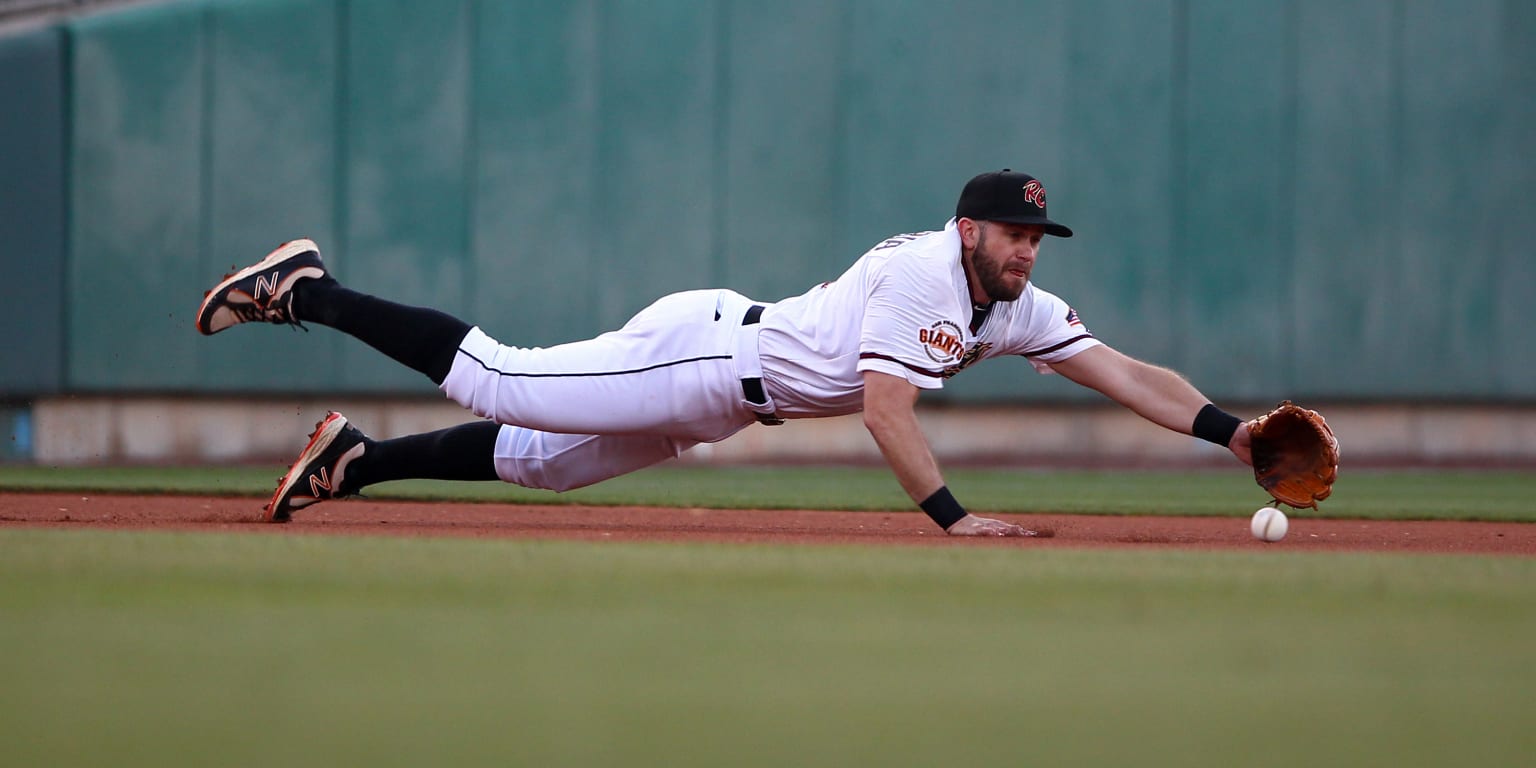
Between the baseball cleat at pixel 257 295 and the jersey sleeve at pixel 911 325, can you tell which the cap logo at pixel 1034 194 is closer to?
the jersey sleeve at pixel 911 325

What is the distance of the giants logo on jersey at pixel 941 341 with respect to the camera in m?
4.64

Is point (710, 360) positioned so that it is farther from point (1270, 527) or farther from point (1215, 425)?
point (1270, 527)

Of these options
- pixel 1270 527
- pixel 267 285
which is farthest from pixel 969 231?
pixel 267 285

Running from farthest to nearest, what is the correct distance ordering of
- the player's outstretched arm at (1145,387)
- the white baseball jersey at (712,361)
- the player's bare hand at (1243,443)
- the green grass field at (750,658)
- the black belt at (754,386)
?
the player's outstretched arm at (1145,387) → the player's bare hand at (1243,443) → the black belt at (754,386) → the white baseball jersey at (712,361) → the green grass field at (750,658)

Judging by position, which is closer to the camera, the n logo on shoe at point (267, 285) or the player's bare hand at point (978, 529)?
the player's bare hand at point (978, 529)

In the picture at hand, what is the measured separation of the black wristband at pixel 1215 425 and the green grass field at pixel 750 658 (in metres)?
1.21

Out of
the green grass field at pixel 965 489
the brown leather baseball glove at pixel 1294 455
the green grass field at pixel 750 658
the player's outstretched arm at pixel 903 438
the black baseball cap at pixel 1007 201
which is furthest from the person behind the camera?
the green grass field at pixel 965 489

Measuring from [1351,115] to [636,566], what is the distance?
9.13 meters

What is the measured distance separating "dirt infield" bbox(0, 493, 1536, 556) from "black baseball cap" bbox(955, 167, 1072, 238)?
3.14 feet

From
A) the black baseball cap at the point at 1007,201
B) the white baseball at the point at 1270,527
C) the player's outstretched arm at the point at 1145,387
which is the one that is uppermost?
the black baseball cap at the point at 1007,201

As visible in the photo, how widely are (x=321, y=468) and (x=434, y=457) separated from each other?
375 mm

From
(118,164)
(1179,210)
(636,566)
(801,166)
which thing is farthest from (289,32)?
(636,566)

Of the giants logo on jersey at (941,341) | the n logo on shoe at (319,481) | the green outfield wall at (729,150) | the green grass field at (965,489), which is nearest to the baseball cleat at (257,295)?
the n logo on shoe at (319,481)

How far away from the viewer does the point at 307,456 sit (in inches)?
206
